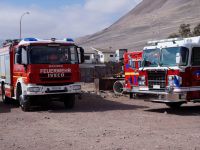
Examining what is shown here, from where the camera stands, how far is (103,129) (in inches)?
520

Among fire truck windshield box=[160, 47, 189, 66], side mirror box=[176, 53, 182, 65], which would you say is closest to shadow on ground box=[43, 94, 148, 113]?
fire truck windshield box=[160, 47, 189, 66]

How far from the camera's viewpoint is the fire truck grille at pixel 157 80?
56.9 feet

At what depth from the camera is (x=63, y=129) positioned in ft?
44.1

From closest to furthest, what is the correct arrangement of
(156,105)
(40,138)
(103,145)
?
(103,145) < (40,138) < (156,105)

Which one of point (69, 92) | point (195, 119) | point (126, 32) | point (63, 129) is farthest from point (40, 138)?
point (126, 32)

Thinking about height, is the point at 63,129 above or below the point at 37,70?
below

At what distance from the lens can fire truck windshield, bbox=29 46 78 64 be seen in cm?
1864

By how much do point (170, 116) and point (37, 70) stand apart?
18.7 ft

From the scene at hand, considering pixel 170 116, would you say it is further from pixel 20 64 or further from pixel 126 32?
pixel 126 32

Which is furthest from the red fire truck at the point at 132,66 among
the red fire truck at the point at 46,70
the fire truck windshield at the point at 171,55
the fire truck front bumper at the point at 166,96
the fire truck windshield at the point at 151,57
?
the fire truck windshield at the point at 171,55

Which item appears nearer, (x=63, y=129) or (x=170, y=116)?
(x=63, y=129)

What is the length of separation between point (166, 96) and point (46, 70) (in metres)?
5.01

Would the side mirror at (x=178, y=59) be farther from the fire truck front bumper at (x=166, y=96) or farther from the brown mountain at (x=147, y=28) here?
the brown mountain at (x=147, y=28)

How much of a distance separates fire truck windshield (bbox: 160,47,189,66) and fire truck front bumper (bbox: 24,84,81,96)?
12.9 ft
